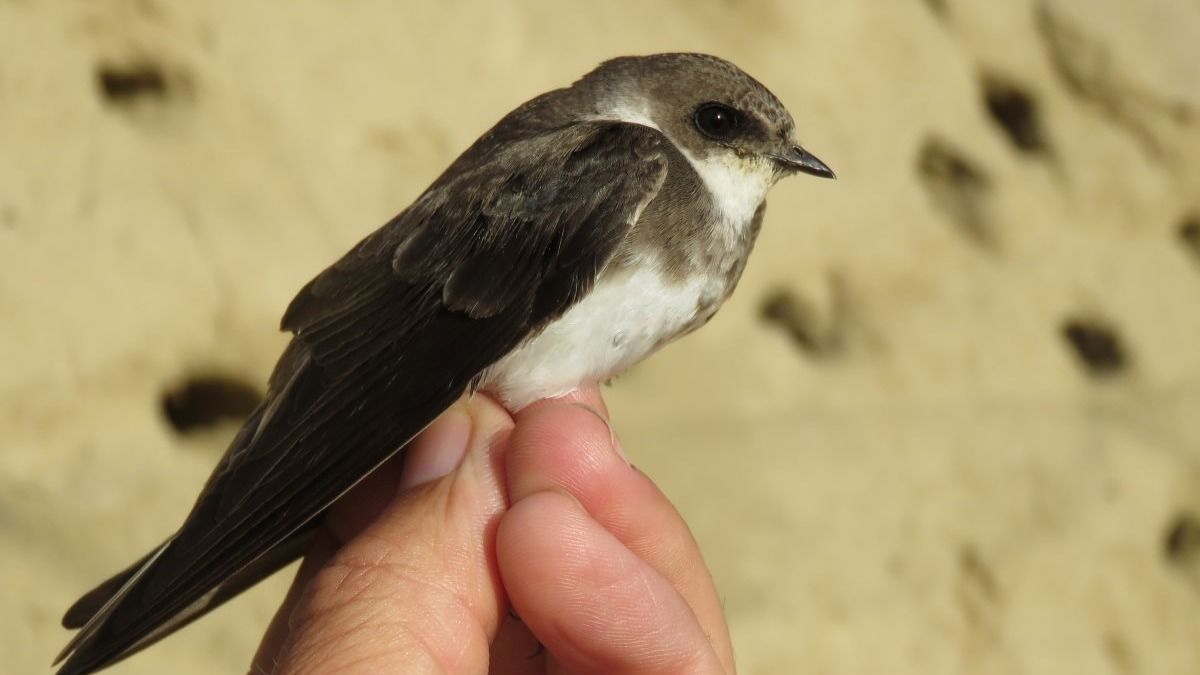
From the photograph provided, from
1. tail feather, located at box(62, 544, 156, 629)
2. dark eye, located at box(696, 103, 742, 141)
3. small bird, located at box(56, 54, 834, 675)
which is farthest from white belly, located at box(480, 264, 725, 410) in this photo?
tail feather, located at box(62, 544, 156, 629)

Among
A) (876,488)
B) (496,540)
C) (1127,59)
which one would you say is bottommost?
(876,488)

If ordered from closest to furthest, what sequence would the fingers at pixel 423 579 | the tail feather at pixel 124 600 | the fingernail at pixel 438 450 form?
the fingers at pixel 423 579, the tail feather at pixel 124 600, the fingernail at pixel 438 450

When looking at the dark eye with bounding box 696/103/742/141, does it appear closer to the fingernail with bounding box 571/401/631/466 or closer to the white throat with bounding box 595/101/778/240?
the white throat with bounding box 595/101/778/240

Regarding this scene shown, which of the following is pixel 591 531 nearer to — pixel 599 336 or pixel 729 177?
pixel 599 336

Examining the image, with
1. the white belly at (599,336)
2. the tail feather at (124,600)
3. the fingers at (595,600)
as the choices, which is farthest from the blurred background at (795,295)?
the fingers at (595,600)

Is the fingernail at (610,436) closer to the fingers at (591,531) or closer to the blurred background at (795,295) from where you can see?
the fingers at (591,531)

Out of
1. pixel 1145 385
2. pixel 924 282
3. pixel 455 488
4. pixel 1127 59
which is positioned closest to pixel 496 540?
pixel 455 488

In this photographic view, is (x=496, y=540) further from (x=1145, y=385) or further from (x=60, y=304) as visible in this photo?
(x=1145, y=385)
